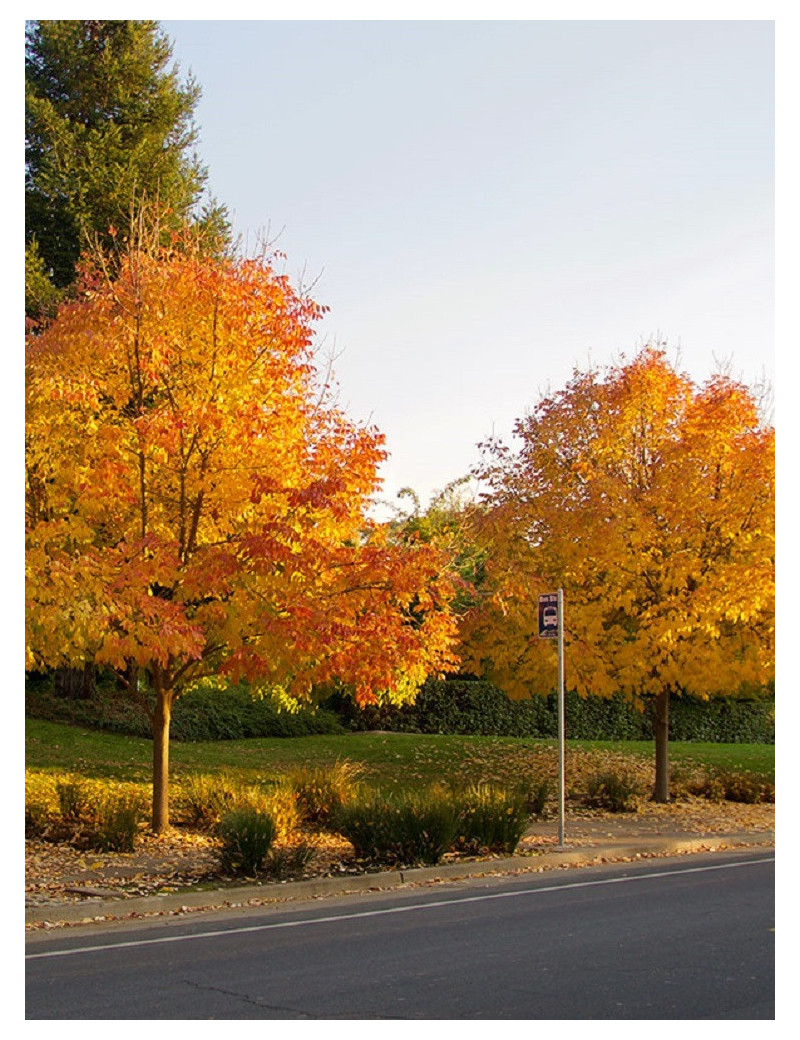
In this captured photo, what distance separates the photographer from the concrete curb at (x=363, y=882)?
Result: 436 inches

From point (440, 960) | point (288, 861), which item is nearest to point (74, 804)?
point (288, 861)

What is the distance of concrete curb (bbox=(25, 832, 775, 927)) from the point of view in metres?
11.1

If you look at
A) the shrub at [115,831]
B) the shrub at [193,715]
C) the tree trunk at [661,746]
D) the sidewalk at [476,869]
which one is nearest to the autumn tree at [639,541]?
the tree trunk at [661,746]

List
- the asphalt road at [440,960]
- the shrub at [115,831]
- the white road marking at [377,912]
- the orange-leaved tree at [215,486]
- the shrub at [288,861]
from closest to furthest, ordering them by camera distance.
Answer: the asphalt road at [440,960] < the white road marking at [377,912] < the shrub at [288,861] < the orange-leaved tree at [215,486] < the shrub at [115,831]

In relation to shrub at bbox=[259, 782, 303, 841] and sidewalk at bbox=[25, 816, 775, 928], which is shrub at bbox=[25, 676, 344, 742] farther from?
sidewalk at bbox=[25, 816, 775, 928]

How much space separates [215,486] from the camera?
1461cm

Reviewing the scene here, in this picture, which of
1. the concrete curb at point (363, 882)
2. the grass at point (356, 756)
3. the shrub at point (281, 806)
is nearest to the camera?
the concrete curb at point (363, 882)

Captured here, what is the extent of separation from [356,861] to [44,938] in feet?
15.0

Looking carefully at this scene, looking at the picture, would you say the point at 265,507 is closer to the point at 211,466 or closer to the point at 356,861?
the point at 211,466

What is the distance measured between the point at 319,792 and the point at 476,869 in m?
3.81

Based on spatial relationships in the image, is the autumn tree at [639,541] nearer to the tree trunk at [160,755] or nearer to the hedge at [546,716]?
the tree trunk at [160,755]

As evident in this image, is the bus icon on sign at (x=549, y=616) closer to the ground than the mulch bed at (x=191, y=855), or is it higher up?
higher up

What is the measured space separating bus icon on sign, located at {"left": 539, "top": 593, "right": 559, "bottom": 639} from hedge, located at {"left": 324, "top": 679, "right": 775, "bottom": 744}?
50.9ft

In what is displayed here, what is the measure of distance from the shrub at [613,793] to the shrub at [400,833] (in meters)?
6.68
